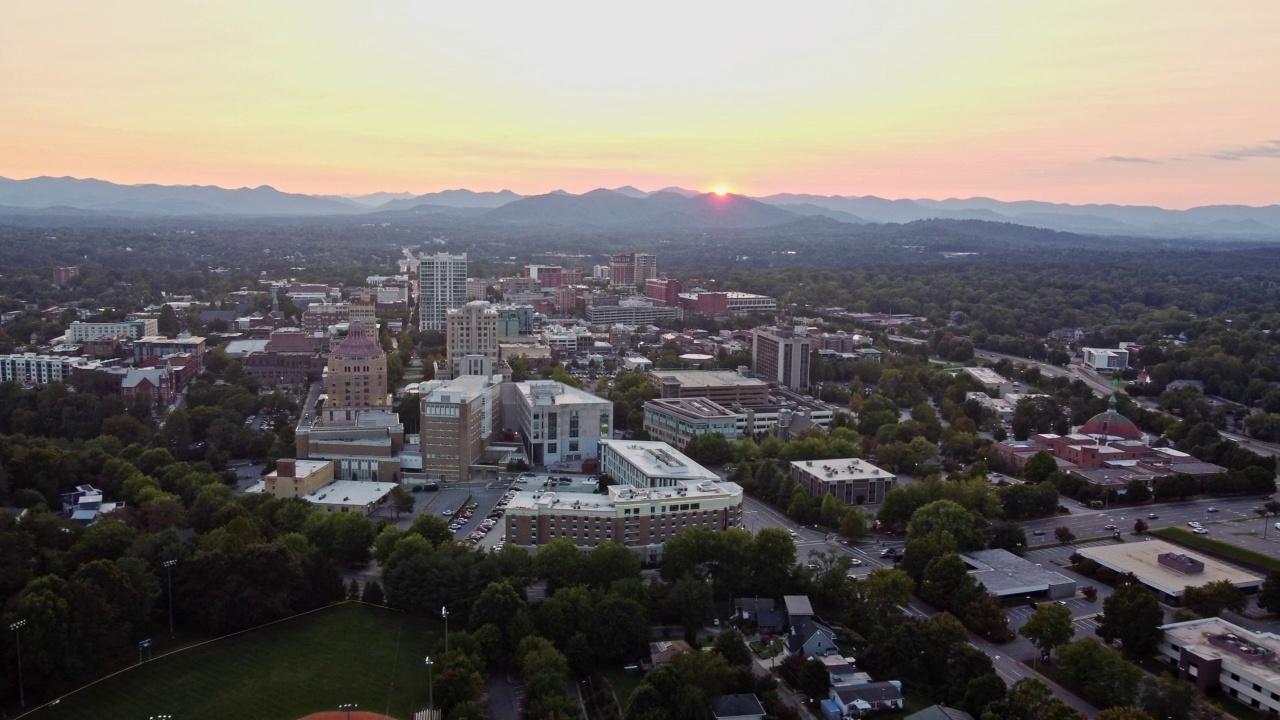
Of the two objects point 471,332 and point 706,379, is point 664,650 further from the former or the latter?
point 471,332

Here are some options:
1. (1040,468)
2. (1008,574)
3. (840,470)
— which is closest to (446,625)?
(1008,574)

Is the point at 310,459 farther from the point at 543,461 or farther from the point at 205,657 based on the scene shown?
the point at 205,657

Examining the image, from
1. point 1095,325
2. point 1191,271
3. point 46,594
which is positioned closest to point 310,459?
point 46,594

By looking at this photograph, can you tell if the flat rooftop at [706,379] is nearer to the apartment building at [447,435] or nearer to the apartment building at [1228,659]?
the apartment building at [447,435]

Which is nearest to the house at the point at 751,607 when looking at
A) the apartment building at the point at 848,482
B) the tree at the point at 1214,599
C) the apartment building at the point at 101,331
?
the apartment building at the point at 848,482

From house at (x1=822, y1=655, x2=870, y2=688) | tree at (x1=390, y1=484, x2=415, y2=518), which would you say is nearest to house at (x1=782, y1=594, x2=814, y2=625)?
house at (x1=822, y1=655, x2=870, y2=688)

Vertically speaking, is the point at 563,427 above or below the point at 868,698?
above

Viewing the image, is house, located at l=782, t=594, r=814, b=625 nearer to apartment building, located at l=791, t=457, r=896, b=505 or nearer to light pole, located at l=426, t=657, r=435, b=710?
light pole, located at l=426, t=657, r=435, b=710
